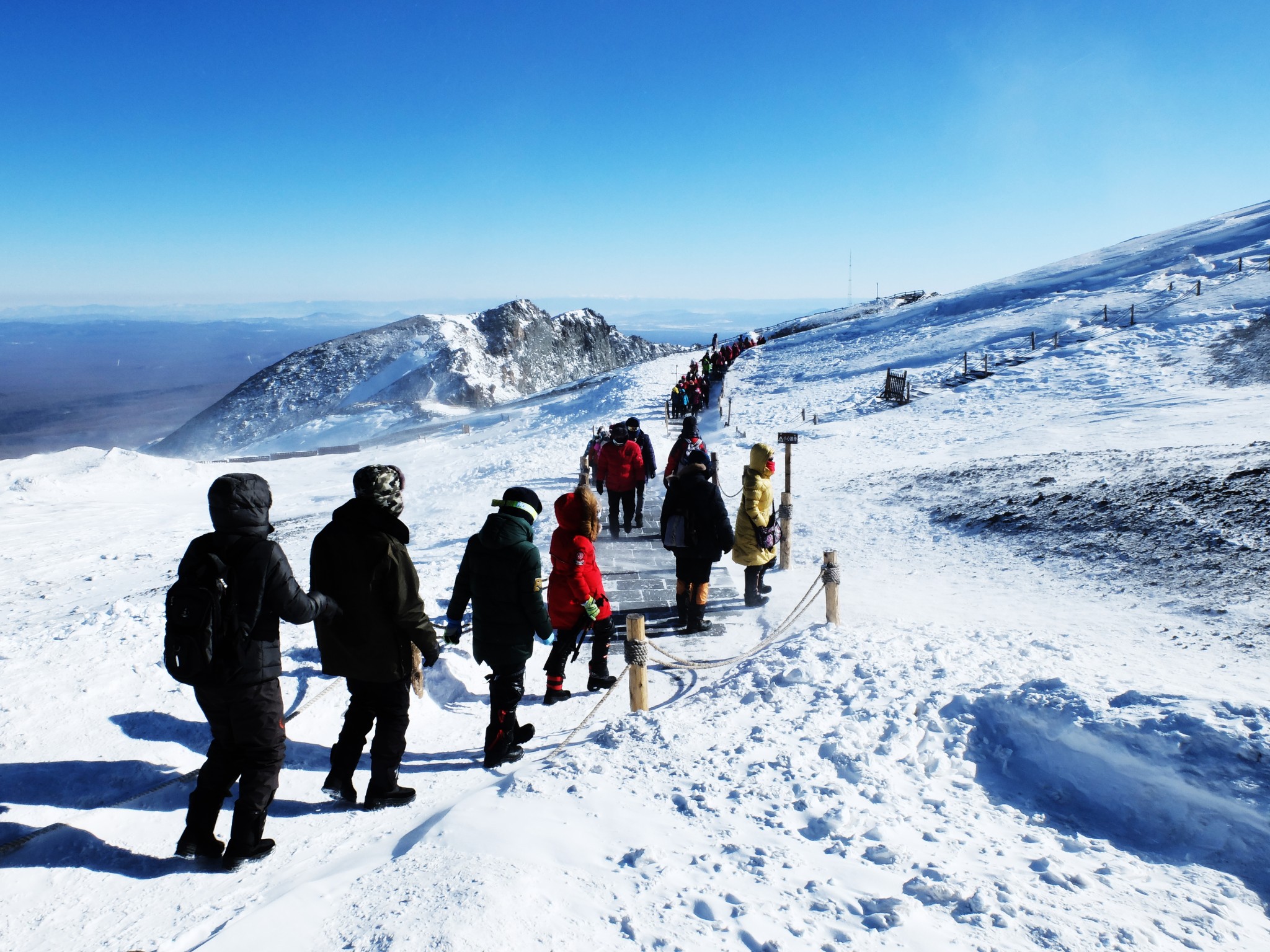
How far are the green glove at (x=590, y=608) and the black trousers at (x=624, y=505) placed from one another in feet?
16.2

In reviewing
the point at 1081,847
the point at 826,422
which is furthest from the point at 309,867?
the point at 826,422

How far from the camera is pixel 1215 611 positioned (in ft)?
22.1

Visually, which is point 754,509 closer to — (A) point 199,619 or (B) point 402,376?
(A) point 199,619

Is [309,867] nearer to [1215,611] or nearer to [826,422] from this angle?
[1215,611]

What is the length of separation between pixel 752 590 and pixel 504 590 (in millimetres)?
4149

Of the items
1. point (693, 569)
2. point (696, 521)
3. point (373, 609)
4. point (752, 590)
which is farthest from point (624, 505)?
point (373, 609)

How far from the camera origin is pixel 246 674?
329cm

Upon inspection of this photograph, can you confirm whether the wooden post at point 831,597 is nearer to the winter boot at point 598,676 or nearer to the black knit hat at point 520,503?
the winter boot at point 598,676

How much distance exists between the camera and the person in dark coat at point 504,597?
170 inches

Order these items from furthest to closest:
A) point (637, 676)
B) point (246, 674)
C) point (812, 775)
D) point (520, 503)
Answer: point (637, 676) → point (520, 503) → point (812, 775) → point (246, 674)

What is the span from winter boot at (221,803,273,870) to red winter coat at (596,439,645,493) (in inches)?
272

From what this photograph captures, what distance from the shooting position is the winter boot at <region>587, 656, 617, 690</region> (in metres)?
5.96

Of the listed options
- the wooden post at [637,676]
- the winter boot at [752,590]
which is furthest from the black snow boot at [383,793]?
the winter boot at [752,590]

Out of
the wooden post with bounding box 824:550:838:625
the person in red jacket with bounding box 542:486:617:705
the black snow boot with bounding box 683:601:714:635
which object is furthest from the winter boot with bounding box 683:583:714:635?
the person in red jacket with bounding box 542:486:617:705
